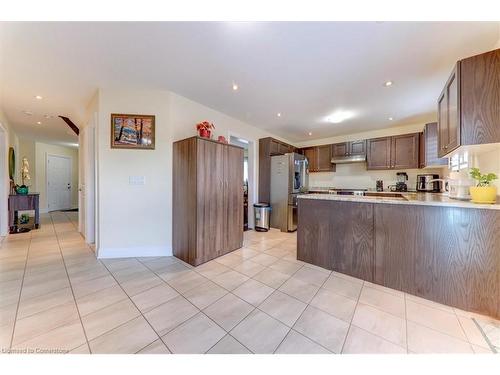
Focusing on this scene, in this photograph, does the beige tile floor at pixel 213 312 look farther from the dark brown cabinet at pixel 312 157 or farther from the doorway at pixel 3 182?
the dark brown cabinet at pixel 312 157

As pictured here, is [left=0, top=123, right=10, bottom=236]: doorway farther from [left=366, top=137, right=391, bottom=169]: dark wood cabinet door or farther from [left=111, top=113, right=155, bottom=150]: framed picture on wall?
[left=366, top=137, right=391, bottom=169]: dark wood cabinet door

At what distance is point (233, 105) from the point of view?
337 cm

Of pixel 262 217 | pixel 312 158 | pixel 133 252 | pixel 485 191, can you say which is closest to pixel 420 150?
pixel 312 158

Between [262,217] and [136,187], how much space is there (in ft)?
8.77

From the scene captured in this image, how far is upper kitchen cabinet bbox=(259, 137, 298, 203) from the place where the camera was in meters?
4.67

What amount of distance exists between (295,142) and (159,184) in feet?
14.7

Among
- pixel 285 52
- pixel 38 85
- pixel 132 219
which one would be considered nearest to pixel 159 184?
pixel 132 219

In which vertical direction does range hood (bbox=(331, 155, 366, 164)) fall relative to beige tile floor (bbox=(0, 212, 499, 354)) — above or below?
above

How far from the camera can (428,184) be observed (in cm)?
409

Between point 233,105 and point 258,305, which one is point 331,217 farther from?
point 233,105

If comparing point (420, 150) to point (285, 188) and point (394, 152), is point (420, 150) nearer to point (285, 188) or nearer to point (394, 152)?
point (394, 152)

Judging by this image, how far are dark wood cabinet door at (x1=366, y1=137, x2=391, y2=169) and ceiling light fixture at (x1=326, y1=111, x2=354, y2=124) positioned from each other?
4.23 feet

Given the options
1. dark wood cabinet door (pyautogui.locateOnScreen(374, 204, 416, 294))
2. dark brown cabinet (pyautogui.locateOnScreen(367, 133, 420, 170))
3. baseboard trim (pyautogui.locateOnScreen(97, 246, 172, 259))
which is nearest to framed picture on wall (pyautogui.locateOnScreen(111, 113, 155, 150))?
baseboard trim (pyautogui.locateOnScreen(97, 246, 172, 259))
